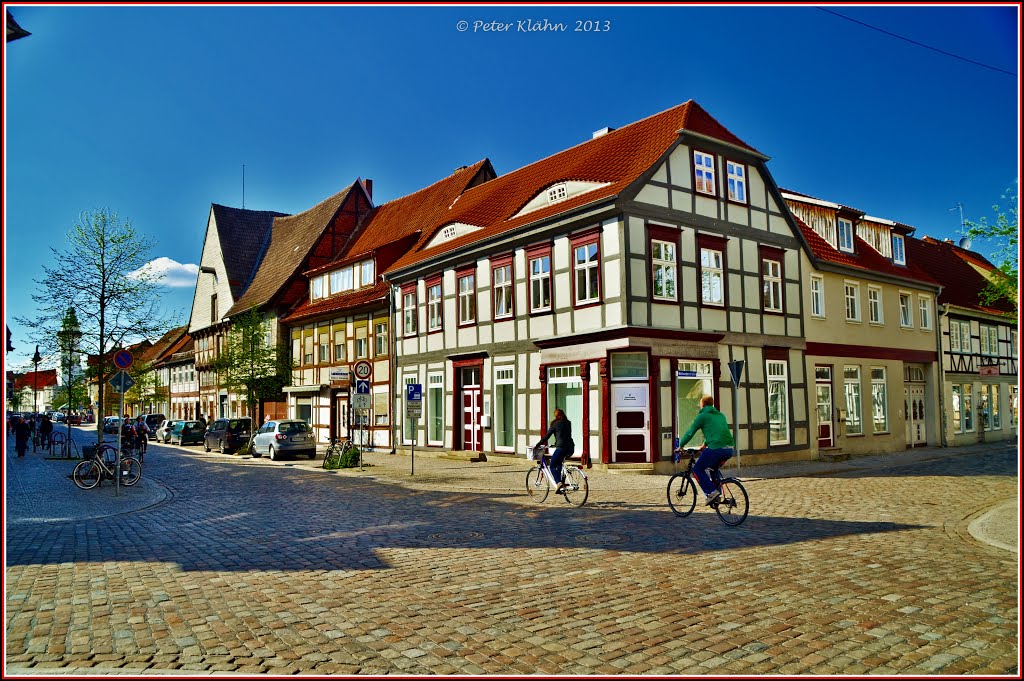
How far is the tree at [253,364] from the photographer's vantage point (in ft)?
124

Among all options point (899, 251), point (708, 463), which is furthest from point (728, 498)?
point (899, 251)

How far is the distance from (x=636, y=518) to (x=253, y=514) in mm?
6238

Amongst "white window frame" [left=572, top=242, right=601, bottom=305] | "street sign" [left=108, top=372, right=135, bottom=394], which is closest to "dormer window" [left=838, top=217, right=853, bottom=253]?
"white window frame" [left=572, top=242, right=601, bottom=305]

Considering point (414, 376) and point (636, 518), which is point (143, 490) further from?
point (414, 376)

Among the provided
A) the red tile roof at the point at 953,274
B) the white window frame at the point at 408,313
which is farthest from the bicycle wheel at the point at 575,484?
the red tile roof at the point at 953,274

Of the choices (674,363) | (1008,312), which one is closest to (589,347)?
(674,363)

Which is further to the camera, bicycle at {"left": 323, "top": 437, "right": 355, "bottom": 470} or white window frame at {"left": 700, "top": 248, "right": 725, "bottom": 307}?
bicycle at {"left": 323, "top": 437, "right": 355, "bottom": 470}

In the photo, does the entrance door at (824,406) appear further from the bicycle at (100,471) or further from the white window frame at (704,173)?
the bicycle at (100,471)

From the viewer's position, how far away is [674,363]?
21328 millimetres

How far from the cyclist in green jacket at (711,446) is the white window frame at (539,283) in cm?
1140

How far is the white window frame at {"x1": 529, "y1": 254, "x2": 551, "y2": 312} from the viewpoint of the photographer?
23125 mm

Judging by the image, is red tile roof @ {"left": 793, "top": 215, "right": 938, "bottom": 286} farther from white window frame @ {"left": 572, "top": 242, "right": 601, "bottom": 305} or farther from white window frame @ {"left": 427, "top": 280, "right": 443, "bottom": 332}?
white window frame @ {"left": 427, "top": 280, "right": 443, "bottom": 332}

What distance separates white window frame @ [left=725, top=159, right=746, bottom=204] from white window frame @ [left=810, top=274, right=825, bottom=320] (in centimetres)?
454

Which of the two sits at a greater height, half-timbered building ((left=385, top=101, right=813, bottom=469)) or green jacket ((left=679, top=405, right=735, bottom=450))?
half-timbered building ((left=385, top=101, right=813, bottom=469))
